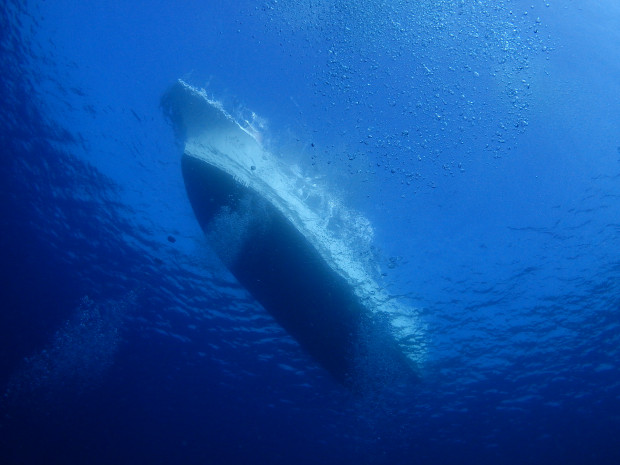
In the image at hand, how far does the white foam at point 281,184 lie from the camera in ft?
33.9

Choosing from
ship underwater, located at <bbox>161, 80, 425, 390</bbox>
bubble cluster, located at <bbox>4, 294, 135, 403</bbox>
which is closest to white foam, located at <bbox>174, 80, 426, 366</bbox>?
ship underwater, located at <bbox>161, 80, 425, 390</bbox>

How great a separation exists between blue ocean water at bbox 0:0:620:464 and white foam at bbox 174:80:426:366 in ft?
1.42

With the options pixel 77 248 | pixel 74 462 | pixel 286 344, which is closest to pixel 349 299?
pixel 286 344

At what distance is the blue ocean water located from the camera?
29.4 ft

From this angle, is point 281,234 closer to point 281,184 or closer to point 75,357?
point 281,184

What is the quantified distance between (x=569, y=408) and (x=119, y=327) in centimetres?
2324

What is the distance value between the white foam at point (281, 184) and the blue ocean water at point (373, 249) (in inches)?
17.1

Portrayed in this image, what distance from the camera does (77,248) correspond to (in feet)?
56.5

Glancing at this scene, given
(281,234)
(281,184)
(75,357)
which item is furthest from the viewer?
(75,357)

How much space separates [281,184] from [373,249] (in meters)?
3.66

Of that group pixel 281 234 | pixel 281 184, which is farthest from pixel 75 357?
pixel 281 184

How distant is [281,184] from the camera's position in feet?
36.1

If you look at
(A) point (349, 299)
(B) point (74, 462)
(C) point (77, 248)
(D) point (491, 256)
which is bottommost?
(B) point (74, 462)

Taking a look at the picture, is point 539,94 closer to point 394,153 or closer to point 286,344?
point 394,153
